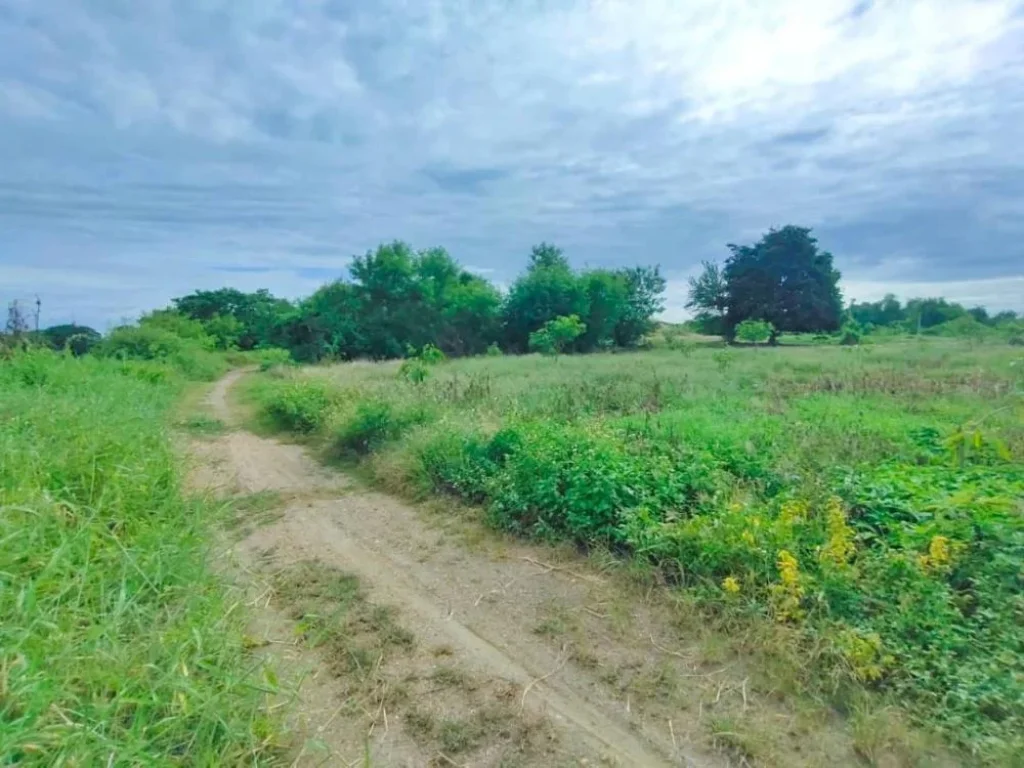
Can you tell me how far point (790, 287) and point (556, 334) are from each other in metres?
18.2

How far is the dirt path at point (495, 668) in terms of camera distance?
103 inches

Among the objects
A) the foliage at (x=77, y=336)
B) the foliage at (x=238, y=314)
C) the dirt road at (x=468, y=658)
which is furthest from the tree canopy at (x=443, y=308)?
the dirt road at (x=468, y=658)

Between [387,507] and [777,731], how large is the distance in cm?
422

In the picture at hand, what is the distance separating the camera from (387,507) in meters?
6.04

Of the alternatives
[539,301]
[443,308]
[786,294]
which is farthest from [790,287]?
[443,308]

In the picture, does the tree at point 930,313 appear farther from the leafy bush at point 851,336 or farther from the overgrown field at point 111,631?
the overgrown field at point 111,631

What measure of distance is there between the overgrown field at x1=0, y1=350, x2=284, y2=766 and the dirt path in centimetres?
45

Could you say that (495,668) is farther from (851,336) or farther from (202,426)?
(851,336)

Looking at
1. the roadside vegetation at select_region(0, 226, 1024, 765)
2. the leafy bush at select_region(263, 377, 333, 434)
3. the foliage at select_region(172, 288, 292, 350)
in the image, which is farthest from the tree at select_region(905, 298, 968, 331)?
the foliage at select_region(172, 288, 292, 350)

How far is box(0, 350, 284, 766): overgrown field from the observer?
202cm

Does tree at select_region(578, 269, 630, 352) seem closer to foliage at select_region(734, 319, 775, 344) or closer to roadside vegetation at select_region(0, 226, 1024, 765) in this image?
foliage at select_region(734, 319, 775, 344)

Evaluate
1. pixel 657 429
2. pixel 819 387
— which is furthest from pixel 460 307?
pixel 657 429

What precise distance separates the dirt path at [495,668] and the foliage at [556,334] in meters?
22.4

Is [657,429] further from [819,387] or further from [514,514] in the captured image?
[819,387]
